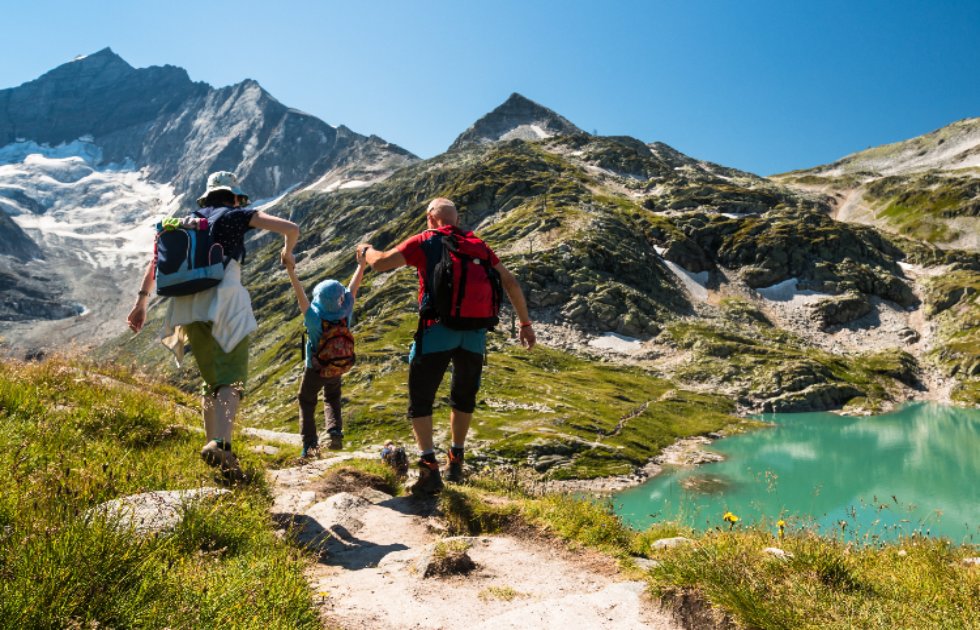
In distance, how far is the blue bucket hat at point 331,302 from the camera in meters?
9.88

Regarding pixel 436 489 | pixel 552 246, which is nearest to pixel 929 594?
pixel 436 489

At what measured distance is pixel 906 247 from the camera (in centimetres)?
15350

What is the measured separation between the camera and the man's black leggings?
7262mm

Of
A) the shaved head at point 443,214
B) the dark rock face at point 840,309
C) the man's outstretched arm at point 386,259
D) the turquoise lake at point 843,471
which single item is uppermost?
the shaved head at point 443,214

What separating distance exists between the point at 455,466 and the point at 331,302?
12.5 feet

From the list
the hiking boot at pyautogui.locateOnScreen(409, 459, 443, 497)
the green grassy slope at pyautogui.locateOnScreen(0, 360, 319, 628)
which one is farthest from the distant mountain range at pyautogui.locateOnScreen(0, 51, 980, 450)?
the green grassy slope at pyautogui.locateOnScreen(0, 360, 319, 628)

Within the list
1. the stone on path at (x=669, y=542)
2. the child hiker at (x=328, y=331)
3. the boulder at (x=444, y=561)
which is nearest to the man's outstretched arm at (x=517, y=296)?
the child hiker at (x=328, y=331)

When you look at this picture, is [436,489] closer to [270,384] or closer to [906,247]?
[270,384]

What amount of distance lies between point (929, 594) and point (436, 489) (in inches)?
210

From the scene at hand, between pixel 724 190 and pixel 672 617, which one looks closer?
pixel 672 617

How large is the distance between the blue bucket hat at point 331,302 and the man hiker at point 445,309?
94.4 inches

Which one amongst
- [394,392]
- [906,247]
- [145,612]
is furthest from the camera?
[906,247]

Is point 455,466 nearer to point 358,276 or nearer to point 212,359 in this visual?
point 358,276

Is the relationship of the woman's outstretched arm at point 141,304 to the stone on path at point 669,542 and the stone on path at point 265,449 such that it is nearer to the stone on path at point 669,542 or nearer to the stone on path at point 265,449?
the stone on path at point 265,449
